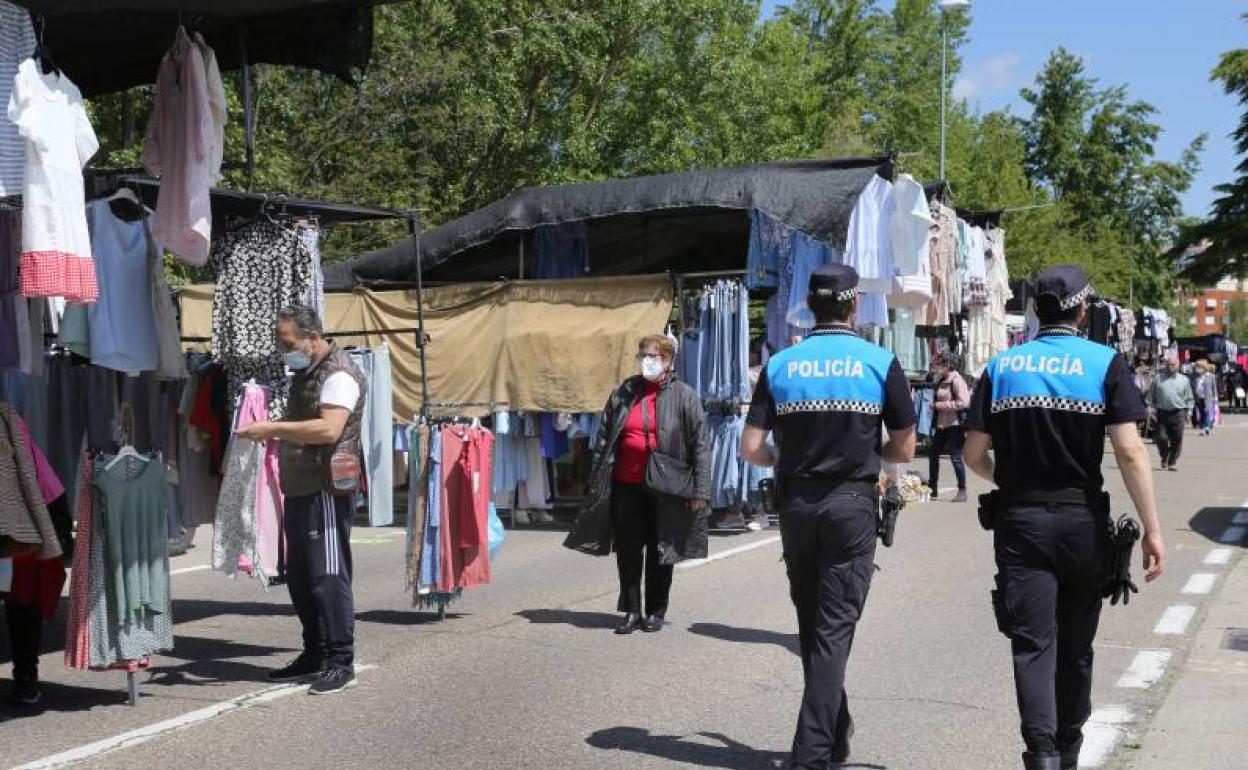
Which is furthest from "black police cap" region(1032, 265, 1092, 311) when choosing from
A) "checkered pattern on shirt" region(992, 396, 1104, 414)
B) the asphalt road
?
the asphalt road

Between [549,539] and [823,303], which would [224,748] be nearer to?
[823,303]

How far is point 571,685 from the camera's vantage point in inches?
313

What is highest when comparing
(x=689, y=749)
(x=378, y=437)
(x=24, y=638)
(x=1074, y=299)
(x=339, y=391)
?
(x=1074, y=299)

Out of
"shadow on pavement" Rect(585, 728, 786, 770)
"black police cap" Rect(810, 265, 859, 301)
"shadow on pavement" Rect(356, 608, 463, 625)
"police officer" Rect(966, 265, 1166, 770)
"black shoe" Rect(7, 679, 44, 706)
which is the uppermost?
"black police cap" Rect(810, 265, 859, 301)

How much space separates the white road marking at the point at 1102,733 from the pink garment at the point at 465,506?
4.19m

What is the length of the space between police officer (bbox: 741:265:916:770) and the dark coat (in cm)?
367

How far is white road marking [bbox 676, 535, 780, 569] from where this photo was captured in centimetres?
1304

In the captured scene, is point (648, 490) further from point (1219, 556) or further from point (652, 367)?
point (1219, 556)

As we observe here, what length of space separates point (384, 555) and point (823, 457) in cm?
879

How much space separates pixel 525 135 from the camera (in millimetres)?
33188

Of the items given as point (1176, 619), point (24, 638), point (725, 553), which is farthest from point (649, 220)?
point (24, 638)

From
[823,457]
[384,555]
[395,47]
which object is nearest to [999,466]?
[823,457]

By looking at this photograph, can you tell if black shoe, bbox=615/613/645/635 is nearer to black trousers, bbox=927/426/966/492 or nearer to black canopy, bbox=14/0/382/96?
black canopy, bbox=14/0/382/96

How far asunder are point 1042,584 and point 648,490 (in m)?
4.43
